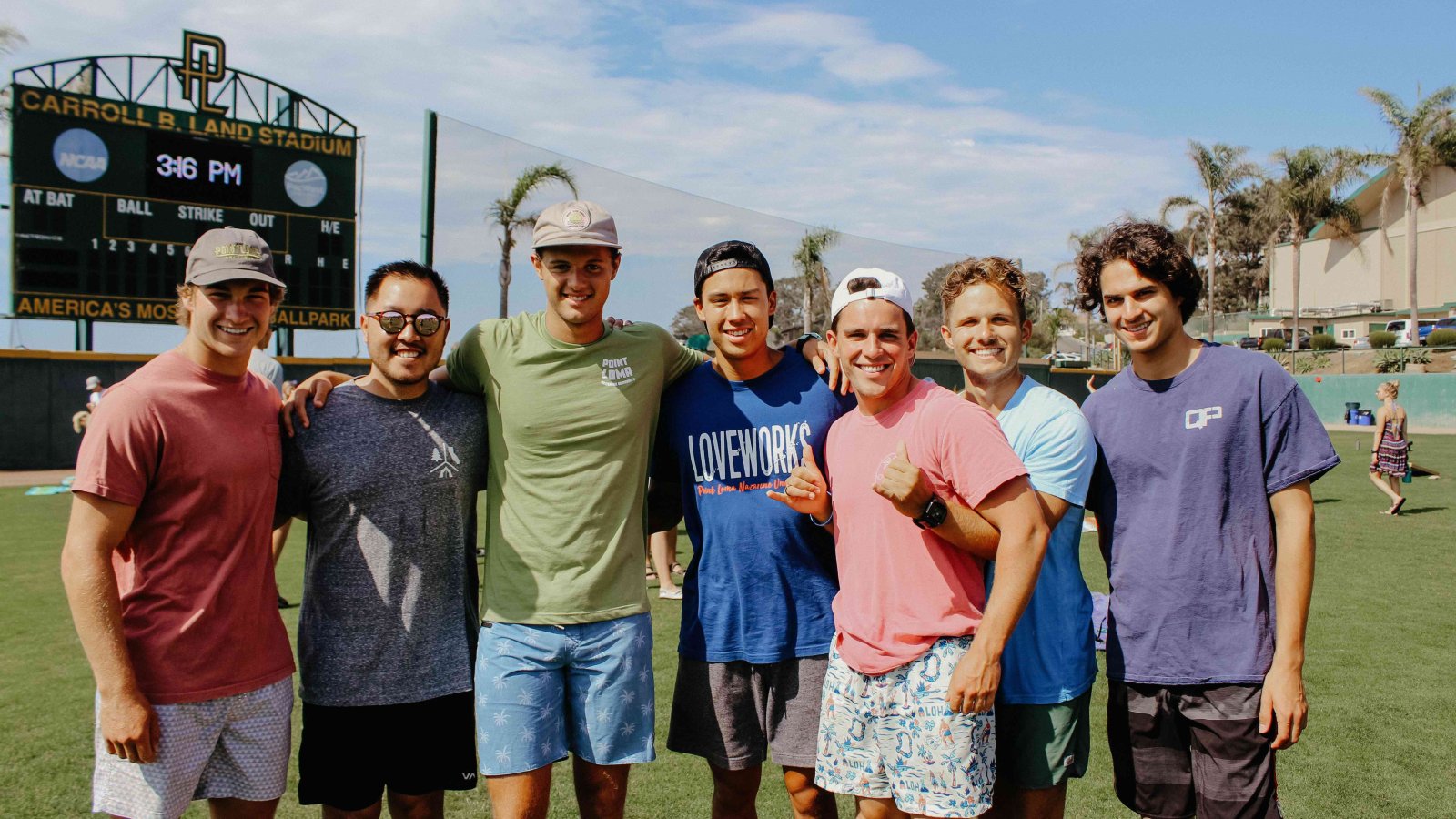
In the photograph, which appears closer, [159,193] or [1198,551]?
[1198,551]

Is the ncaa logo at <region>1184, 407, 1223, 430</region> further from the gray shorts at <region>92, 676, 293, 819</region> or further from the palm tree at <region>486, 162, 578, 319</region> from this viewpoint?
the palm tree at <region>486, 162, 578, 319</region>

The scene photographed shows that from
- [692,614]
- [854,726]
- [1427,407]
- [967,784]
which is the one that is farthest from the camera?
[1427,407]

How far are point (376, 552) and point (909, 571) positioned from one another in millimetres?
1652

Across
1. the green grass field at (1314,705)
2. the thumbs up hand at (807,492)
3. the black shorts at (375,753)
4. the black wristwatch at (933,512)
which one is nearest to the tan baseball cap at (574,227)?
the thumbs up hand at (807,492)

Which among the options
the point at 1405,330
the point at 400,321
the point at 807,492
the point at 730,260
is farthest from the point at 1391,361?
the point at 400,321

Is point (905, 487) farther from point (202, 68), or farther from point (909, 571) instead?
point (202, 68)

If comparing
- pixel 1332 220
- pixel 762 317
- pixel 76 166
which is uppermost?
pixel 1332 220

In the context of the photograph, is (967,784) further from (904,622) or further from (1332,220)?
(1332,220)

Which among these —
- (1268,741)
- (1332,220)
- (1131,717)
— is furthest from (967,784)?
(1332,220)

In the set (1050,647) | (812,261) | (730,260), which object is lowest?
(1050,647)

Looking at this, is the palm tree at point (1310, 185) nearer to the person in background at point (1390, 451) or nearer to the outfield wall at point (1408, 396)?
the outfield wall at point (1408, 396)

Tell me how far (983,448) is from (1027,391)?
1.55 ft

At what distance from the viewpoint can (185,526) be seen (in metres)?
2.69

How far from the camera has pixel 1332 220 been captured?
165ft
